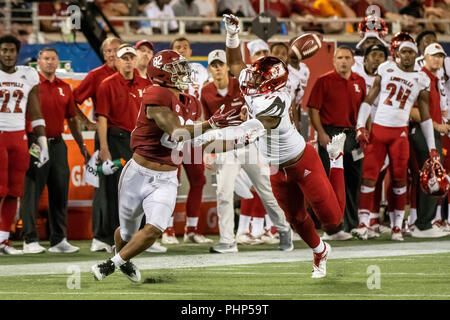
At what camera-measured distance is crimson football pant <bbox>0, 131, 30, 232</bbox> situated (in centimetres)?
908

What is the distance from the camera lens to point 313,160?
7.23 metres

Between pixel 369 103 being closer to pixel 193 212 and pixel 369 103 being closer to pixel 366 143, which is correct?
pixel 366 143

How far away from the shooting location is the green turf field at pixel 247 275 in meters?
6.40

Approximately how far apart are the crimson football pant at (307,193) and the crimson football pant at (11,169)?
296 centimetres

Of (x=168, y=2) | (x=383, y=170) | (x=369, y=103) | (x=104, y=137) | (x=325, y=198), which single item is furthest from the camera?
(x=168, y=2)


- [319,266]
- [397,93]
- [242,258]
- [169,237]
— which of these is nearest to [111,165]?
[169,237]

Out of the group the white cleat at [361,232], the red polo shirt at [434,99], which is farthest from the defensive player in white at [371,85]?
the red polo shirt at [434,99]

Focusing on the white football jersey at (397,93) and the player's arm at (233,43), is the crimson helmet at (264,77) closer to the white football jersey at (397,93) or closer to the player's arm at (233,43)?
the player's arm at (233,43)

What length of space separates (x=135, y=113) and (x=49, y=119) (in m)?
0.86

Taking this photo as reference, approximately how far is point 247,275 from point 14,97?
317cm

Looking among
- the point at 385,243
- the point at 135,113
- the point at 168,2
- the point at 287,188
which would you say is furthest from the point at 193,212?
the point at 168,2

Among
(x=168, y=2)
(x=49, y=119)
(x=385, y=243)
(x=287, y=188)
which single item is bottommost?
(x=385, y=243)

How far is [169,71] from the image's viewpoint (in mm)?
6977

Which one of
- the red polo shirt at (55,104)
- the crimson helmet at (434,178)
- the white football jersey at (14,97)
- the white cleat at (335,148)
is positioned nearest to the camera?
the white cleat at (335,148)
